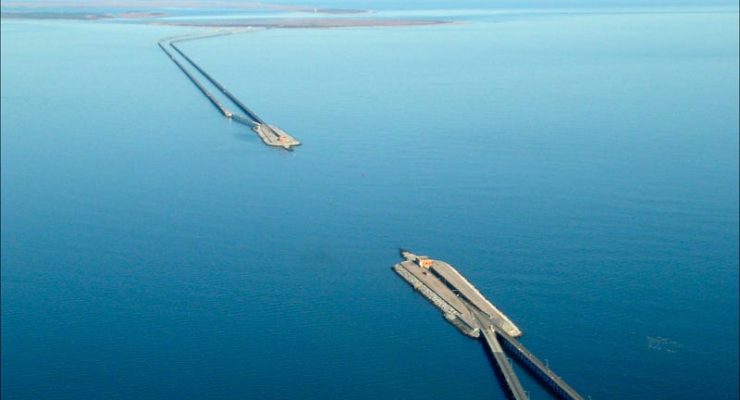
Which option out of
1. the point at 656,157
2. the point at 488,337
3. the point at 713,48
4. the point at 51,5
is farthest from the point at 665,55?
the point at 51,5

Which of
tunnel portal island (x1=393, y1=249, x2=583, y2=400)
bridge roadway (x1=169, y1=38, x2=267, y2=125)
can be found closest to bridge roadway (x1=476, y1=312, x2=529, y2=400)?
tunnel portal island (x1=393, y1=249, x2=583, y2=400)

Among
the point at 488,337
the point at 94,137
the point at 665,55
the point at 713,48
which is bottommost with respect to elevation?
the point at 488,337

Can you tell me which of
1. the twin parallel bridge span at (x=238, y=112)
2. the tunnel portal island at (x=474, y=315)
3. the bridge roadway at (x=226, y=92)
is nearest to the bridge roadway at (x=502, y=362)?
the tunnel portal island at (x=474, y=315)

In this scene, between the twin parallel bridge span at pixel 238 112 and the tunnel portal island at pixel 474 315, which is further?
the twin parallel bridge span at pixel 238 112

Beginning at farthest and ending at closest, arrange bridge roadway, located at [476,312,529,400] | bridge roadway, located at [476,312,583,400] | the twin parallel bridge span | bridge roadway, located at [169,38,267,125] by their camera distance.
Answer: bridge roadway, located at [169,38,267,125] < the twin parallel bridge span < bridge roadway, located at [476,312,529,400] < bridge roadway, located at [476,312,583,400]

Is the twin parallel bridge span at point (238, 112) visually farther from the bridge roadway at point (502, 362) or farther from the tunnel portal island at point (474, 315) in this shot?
the bridge roadway at point (502, 362)

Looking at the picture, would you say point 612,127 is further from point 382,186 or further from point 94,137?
point 94,137

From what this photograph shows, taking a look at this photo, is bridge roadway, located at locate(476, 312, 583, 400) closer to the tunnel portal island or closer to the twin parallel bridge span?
the tunnel portal island
